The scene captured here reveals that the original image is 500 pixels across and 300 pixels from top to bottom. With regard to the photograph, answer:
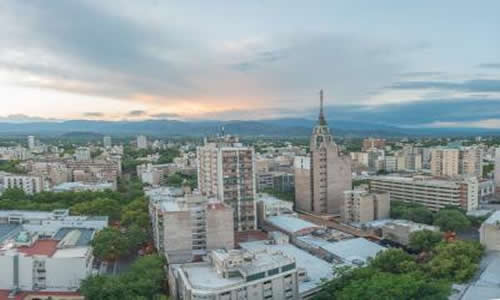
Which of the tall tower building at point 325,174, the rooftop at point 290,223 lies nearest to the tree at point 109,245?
the rooftop at point 290,223

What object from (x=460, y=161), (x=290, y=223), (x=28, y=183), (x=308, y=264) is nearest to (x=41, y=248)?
(x=308, y=264)

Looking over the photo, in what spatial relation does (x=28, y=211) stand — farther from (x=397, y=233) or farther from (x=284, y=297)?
(x=397, y=233)

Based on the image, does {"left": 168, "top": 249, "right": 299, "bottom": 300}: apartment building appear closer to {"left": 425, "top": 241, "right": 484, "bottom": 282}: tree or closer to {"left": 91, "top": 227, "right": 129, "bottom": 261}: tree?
{"left": 425, "top": 241, "right": 484, "bottom": 282}: tree

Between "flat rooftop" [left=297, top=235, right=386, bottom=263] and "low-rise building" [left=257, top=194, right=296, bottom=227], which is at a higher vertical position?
"low-rise building" [left=257, top=194, right=296, bottom=227]

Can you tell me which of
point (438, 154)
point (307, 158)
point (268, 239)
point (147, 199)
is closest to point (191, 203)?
point (268, 239)

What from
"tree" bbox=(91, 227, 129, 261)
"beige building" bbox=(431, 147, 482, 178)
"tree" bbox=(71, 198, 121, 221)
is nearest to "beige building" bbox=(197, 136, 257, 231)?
"tree" bbox=(91, 227, 129, 261)

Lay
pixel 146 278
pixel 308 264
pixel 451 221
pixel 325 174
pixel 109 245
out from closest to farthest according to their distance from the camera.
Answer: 1. pixel 146 278
2. pixel 308 264
3. pixel 109 245
4. pixel 451 221
5. pixel 325 174

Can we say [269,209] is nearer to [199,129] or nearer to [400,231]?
[400,231]
